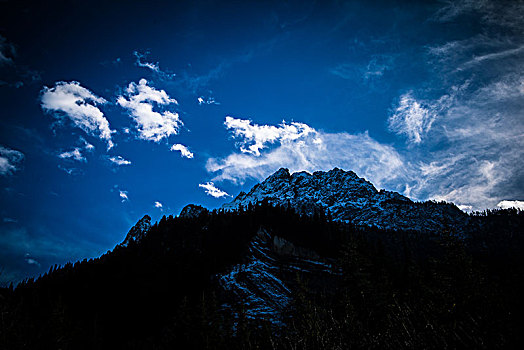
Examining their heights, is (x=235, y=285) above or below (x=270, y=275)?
below

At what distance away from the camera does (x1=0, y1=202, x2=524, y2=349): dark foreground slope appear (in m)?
23.4

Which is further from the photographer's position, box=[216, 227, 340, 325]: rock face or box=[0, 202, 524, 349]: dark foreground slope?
box=[216, 227, 340, 325]: rock face

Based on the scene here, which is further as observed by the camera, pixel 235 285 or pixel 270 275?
pixel 270 275

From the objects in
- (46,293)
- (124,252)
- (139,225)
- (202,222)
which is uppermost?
(139,225)

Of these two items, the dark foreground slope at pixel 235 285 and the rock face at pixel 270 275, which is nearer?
the dark foreground slope at pixel 235 285

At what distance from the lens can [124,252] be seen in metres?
97.9

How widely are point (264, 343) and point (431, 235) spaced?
17003cm

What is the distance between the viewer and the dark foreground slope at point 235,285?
2342cm

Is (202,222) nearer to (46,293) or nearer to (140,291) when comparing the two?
(140,291)

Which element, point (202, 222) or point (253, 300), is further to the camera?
point (202, 222)

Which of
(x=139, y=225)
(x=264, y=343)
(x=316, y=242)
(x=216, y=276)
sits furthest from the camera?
(x=139, y=225)

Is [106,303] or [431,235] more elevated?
[431,235]

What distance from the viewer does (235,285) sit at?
6106cm

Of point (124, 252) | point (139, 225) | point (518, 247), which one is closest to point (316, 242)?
point (124, 252)
